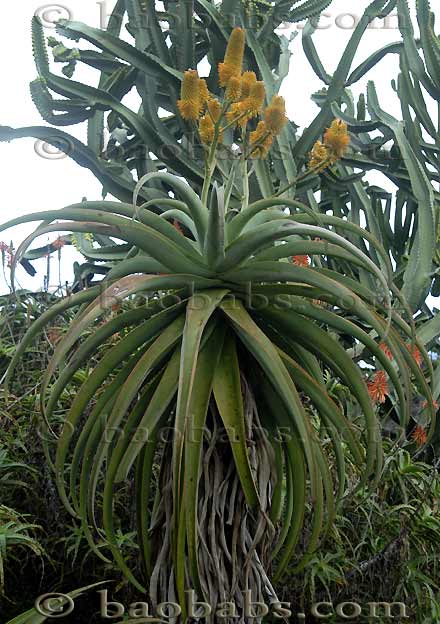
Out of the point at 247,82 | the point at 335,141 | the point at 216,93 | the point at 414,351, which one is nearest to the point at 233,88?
the point at 247,82

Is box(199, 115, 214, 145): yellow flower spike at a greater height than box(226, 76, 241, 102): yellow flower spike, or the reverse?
box(226, 76, 241, 102): yellow flower spike

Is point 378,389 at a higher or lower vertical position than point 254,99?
lower

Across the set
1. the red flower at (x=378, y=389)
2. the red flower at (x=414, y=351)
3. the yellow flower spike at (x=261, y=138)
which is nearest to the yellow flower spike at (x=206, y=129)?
the yellow flower spike at (x=261, y=138)

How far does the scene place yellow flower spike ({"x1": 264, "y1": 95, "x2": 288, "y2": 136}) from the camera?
1.84 m

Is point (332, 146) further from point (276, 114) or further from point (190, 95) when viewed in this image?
point (190, 95)

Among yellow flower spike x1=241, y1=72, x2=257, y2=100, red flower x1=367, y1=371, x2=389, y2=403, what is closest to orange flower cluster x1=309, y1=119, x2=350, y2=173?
yellow flower spike x1=241, y1=72, x2=257, y2=100

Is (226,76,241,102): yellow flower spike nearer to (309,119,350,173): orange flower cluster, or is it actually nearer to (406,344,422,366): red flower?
(309,119,350,173): orange flower cluster

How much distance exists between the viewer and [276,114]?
1.84 m

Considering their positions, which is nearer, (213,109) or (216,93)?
(213,109)

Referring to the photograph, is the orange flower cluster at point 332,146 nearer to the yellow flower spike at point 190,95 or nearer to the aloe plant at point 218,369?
the aloe plant at point 218,369

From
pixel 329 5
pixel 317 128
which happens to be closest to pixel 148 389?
pixel 317 128

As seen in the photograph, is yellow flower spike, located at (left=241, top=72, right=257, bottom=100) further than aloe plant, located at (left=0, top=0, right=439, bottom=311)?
No

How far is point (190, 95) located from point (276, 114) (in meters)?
0.21

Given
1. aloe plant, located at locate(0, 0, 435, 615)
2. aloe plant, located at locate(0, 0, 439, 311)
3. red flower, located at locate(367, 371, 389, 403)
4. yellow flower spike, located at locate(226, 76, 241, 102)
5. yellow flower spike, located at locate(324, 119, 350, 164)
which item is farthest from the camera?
aloe plant, located at locate(0, 0, 439, 311)
